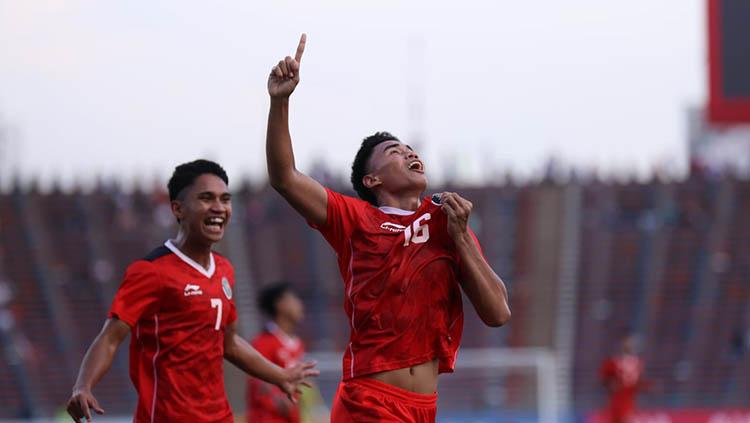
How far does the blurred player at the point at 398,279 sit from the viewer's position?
4.07 m

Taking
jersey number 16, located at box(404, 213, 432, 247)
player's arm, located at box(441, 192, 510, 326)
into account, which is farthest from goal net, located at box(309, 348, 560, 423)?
player's arm, located at box(441, 192, 510, 326)

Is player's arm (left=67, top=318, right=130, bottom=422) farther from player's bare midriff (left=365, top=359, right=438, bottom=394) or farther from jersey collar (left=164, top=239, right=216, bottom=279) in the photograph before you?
player's bare midriff (left=365, top=359, right=438, bottom=394)

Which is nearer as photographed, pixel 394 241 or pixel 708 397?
pixel 394 241

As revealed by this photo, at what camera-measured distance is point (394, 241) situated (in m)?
4.23

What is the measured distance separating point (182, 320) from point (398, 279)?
4.16ft

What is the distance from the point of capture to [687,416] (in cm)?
1802

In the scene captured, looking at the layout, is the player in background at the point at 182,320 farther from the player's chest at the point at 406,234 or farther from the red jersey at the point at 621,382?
the red jersey at the point at 621,382

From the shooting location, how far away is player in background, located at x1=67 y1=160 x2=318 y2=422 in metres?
4.86

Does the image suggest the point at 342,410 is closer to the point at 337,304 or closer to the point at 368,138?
the point at 368,138

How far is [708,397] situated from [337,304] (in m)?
7.70

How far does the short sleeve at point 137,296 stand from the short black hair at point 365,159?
3.51 feet

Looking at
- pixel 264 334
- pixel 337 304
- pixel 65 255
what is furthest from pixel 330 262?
pixel 264 334

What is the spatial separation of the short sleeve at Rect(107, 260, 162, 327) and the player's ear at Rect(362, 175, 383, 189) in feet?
3.78

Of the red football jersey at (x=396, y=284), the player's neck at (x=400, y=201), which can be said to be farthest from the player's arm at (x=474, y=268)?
the player's neck at (x=400, y=201)
